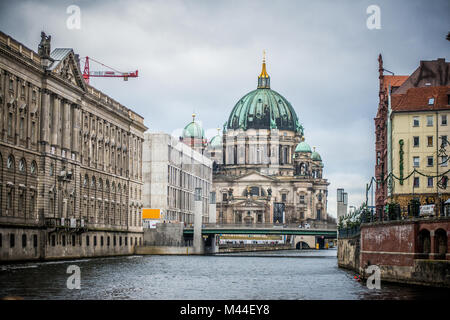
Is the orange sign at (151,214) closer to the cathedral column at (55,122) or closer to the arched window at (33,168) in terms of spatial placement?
the cathedral column at (55,122)

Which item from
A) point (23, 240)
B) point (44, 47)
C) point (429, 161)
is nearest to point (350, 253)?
point (429, 161)

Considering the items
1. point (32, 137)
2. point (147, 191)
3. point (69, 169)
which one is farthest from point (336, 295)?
point (147, 191)

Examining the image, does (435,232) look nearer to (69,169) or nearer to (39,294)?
(39,294)

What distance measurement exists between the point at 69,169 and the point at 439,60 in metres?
46.2

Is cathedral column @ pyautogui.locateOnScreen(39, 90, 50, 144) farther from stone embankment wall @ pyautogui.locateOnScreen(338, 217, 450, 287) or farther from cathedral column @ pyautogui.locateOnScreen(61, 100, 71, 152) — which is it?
stone embankment wall @ pyautogui.locateOnScreen(338, 217, 450, 287)

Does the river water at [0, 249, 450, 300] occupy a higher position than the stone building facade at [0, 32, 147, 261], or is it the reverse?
the stone building facade at [0, 32, 147, 261]

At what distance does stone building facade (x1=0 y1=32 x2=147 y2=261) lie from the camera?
84.4 meters

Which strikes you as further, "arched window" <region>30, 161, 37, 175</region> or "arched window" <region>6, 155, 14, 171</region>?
"arched window" <region>30, 161, 37, 175</region>

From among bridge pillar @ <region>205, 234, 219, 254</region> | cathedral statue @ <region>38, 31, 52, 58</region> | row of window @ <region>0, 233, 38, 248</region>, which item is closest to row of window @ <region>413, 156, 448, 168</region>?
row of window @ <region>0, 233, 38, 248</region>

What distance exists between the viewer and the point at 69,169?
332 feet

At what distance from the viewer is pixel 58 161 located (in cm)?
9712

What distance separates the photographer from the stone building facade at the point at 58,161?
84375mm

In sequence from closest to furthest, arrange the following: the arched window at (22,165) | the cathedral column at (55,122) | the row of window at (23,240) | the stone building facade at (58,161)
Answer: the row of window at (23,240) → the stone building facade at (58,161) → the arched window at (22,165) → the cathedral column at (55,122)

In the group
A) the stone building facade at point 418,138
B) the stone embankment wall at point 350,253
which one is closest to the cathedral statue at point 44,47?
the stone embankment wall at point 350,253
